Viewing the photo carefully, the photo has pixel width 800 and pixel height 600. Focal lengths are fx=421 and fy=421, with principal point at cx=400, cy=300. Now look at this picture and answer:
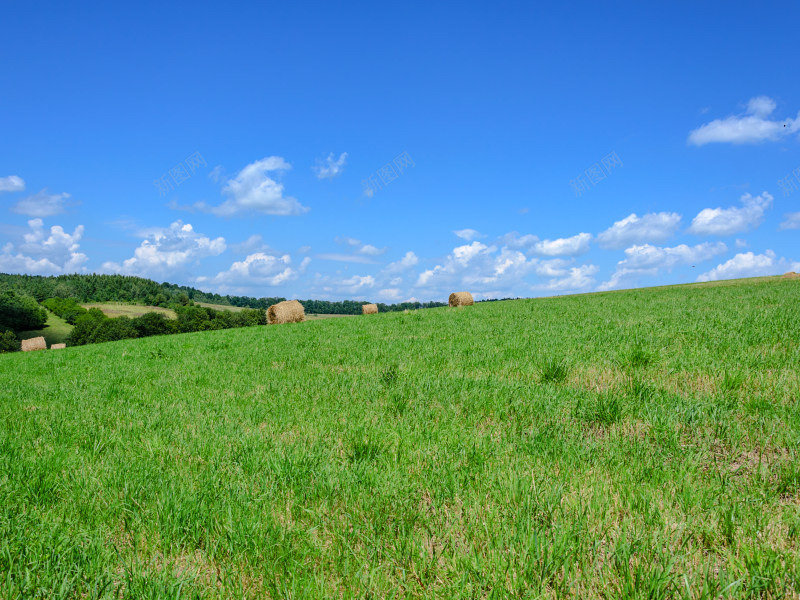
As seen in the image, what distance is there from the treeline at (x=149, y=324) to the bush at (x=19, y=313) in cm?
1071

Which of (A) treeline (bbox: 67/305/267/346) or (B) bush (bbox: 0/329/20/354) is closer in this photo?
(A) treeline (bbox: 67/305/267/346)

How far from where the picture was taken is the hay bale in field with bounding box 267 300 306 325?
109 ft

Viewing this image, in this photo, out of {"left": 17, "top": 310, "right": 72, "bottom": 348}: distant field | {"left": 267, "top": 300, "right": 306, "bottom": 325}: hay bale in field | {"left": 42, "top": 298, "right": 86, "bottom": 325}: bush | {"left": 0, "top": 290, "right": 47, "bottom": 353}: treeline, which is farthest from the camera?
{"left": 42, "top": 298, "right": 86, "bottom": 325}: bush

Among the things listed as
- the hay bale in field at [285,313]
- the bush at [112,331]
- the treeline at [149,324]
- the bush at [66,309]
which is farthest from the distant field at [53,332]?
the hay bale in field at [285,313]

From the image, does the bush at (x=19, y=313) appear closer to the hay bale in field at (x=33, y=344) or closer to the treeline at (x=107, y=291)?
the treeline at (x=107, y=291)

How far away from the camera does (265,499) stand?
10.2ft

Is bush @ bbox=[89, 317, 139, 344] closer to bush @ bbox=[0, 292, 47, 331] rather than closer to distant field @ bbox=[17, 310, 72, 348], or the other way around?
distant field @ bbox=[17, 310, 72, 348]

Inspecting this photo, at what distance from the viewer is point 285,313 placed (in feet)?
110

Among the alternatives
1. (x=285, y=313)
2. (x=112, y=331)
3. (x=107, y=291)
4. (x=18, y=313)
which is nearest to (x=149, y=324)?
(x=112, y=331)

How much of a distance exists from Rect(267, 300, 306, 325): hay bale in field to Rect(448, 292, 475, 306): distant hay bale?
13.2 metres

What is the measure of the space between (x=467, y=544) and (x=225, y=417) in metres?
3.75

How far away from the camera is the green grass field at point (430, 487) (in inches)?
89.7

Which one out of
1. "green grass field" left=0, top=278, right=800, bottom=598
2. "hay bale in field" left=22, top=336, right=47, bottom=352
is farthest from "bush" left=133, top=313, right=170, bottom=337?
"green grass field" left=0, top=278, right=800, bottom=598

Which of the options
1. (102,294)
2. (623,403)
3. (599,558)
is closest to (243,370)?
(623,403)
